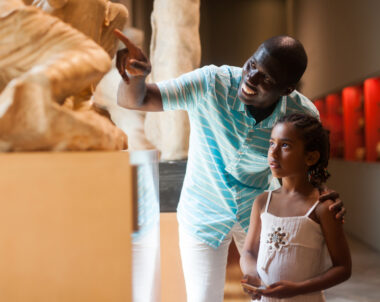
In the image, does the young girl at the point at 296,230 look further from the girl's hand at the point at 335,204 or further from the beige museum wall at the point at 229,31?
the beige museum wall at the point at 229,31

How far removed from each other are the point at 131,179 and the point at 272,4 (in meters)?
6.15

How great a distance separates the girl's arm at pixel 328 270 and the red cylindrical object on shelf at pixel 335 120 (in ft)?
14.5

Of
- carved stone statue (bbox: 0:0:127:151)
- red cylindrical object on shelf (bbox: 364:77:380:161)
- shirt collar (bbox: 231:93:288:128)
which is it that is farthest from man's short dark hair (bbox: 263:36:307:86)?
red cylindrical object on shelf (bbox: 364:77:380:161)

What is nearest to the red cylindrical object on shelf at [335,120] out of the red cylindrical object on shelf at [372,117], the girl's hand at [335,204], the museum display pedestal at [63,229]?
the red cylindrical object on shelf at [372,117]

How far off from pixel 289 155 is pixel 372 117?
3507 millimetres

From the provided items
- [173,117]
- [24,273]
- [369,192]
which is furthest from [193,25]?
[24,273]

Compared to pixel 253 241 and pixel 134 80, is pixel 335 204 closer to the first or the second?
pixel 253 241

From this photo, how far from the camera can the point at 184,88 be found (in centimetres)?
139

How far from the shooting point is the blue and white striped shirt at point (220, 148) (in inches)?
55.2

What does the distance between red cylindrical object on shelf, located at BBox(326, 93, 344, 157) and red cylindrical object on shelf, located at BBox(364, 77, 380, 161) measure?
0.86 m

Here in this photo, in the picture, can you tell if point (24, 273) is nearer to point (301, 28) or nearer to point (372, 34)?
point (372, 34)

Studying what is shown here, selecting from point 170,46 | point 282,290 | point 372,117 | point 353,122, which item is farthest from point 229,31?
point 282,290

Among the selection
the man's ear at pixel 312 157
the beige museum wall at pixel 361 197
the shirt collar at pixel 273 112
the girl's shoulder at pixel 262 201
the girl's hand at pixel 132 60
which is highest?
the girl's hand at pixel 132 60

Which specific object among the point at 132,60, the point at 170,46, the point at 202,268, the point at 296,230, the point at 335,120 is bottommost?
the point at 202,268
